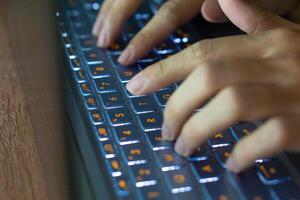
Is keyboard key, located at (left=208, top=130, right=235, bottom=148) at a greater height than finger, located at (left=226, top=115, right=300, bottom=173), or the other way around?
finger, located at (left=226, top=115, right=300, bottom=173)

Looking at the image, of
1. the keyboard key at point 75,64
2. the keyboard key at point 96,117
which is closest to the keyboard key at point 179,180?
the keyboard key at point 96,117

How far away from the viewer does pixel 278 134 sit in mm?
549

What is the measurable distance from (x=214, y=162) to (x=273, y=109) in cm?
8

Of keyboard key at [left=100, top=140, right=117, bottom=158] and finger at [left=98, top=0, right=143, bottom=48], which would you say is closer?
keyboard key at [left=100, top=140, right=117, bottom=158]

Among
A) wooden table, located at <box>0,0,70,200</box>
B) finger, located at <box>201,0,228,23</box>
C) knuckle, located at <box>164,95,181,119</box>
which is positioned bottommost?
wooden table, located at <box>0,0,70,200</box>

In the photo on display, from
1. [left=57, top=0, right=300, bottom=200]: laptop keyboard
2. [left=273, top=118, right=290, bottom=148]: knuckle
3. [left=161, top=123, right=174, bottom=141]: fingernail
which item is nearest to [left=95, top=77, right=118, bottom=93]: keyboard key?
[left=57, top=0, right=300, bottom=200]: laptop keyboard

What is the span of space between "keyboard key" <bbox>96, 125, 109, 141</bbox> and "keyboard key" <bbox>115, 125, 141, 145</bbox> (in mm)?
11

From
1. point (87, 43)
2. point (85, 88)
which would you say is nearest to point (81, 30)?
point (87, 43)

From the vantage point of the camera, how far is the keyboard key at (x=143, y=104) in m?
0.64

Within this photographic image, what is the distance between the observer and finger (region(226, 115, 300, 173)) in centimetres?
55

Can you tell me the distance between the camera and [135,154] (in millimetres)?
587

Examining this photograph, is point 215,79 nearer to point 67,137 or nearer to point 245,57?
point 245,57

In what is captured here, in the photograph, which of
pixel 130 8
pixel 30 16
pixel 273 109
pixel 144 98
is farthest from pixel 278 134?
pixel 30 16

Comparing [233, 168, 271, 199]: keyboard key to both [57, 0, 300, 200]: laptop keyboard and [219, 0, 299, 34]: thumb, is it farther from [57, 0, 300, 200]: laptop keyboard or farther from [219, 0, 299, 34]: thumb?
[219, 0, 299, 34]: thumb
